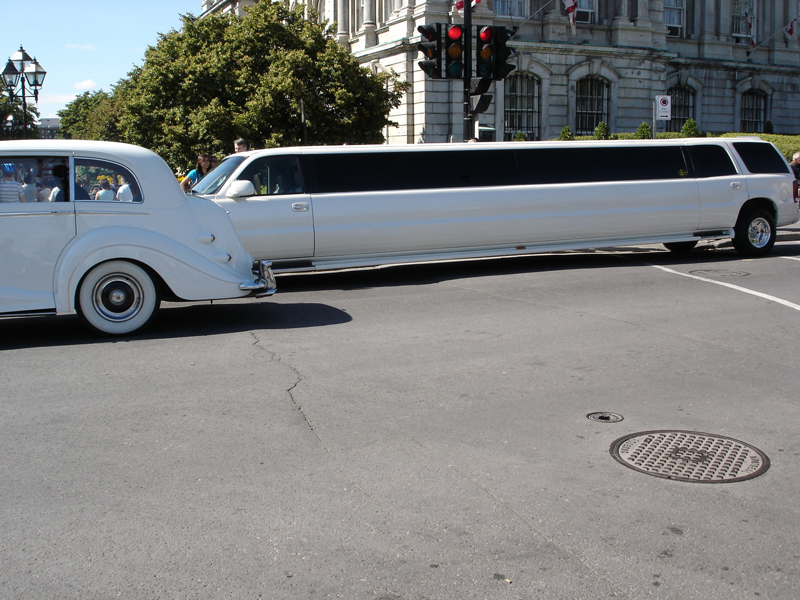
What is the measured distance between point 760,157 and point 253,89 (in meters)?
16.6

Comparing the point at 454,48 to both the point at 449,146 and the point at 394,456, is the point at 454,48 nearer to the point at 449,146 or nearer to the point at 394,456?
the point at 449,146

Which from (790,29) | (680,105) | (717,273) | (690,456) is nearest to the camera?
(690,456)

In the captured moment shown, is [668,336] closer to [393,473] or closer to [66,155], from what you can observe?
[393,473]

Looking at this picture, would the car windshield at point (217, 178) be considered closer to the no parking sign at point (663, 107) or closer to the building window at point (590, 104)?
the no parking sign at point (663, 107)

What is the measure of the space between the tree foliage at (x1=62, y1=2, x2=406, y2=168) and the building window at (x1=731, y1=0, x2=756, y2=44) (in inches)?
1086

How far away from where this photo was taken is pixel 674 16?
44.1 meters

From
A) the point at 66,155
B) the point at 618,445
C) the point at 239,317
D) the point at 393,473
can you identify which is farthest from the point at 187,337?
the point at 618,445

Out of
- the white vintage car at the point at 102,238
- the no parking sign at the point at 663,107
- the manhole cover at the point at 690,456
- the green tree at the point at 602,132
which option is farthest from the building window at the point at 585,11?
the manhole cover at the point at 690,456

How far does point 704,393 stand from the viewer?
Result: 19.7ft

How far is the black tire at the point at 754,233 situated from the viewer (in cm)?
1416

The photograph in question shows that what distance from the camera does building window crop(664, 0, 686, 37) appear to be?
43.8m

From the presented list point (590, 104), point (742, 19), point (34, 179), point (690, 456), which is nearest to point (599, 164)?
point (34, 179)

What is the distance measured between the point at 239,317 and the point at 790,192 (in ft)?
34.1

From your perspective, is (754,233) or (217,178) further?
(754,233)
